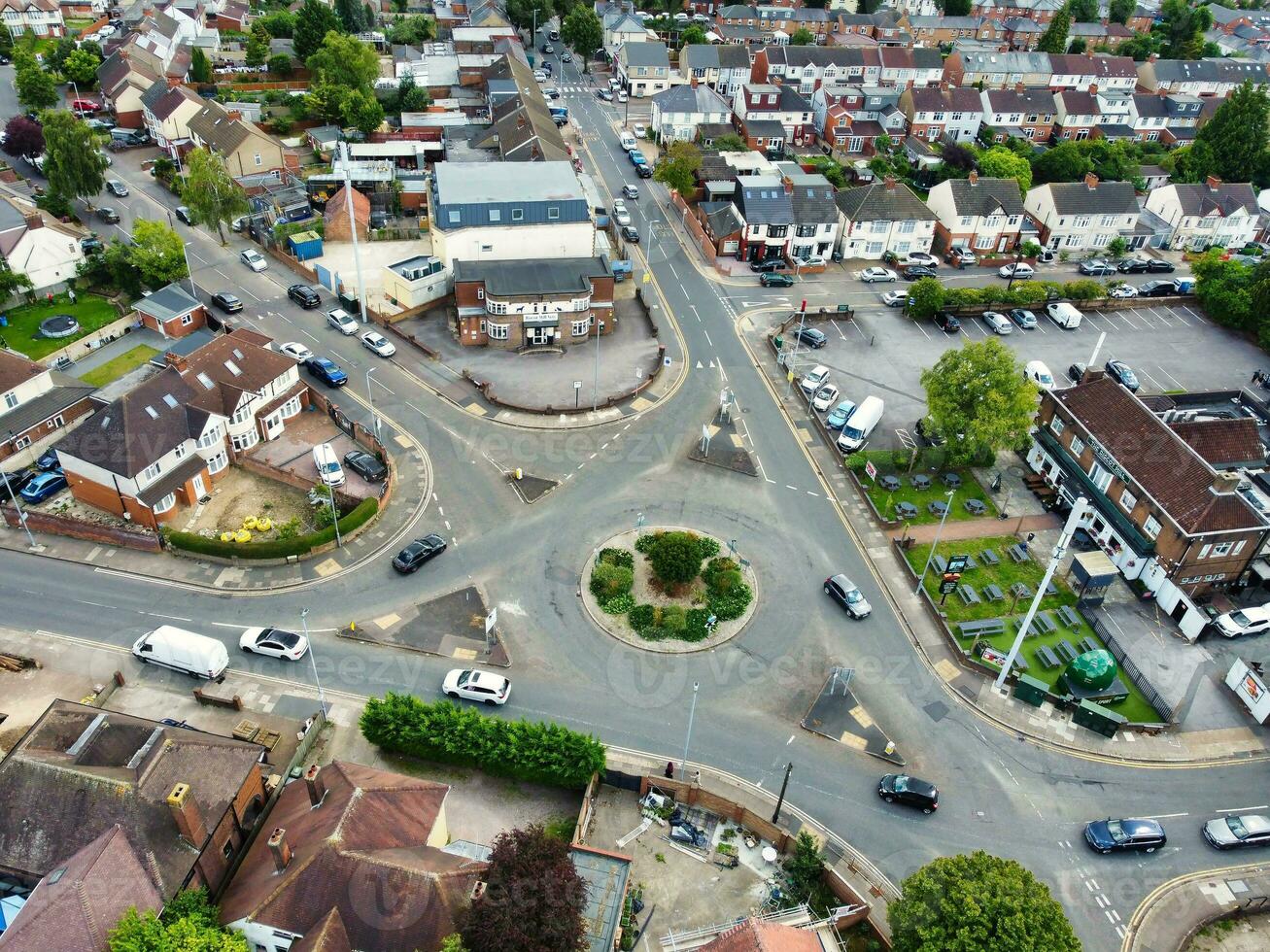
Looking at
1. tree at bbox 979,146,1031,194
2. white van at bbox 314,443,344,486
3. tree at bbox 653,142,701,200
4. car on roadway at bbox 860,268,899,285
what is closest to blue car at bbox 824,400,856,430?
car on roadway at bbox 860,268,899,285

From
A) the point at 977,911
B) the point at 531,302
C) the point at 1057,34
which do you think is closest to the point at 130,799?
the point at 977,911

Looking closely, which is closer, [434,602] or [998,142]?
[434,602]

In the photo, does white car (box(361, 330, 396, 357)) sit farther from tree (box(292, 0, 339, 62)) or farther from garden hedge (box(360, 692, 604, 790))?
tree (box(292, 0, 339, 62))

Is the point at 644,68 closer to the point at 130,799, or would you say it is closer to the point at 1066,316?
the point at 1066,316

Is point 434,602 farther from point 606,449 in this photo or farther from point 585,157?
point 585,157

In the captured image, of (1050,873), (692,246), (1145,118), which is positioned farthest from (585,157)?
(1050,873)

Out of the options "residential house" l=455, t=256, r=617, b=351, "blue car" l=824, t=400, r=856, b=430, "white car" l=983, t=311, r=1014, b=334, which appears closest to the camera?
"blue car" l=824, t=400, r=856, b=430

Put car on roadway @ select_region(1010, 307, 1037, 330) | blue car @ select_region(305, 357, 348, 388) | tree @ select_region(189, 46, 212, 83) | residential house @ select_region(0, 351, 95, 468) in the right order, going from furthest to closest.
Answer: tree @ select_region(189, 46, 212, 83), car on roadway @ select_region(1010, 307, 1037, 330), blue car @ select_region(305, 357, 348, 388), residential house @ select_region(0, 351, 95, 468)
